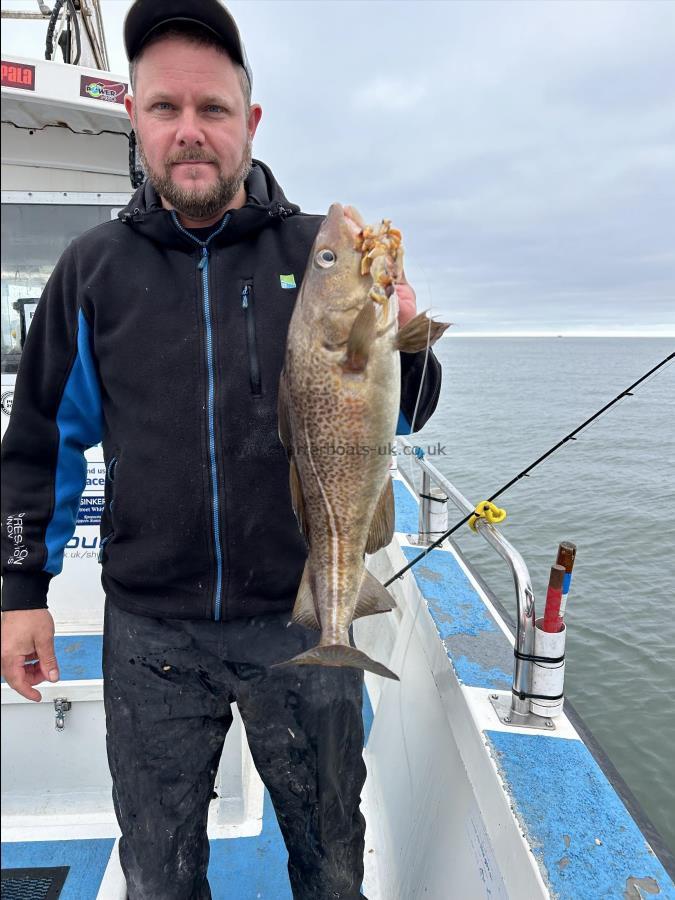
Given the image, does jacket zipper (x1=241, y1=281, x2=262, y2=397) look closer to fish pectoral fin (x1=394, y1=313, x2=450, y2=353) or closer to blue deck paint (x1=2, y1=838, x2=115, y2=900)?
fish pectoral fin (x1=394, y1=313, x2=450, y2=353)

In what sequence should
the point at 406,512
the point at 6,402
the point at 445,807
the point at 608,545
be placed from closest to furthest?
the point at 445,807 → the point at 6,402 → the point at 406,512 → the point at 608,545

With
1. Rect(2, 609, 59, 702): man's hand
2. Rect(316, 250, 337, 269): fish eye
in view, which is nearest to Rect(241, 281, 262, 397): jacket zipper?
Rect(316, 250, 337, 269): fish eye

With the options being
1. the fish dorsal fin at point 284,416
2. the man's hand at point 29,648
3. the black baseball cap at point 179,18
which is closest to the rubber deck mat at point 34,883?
the man's hand at point 29,648

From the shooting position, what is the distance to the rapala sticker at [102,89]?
3.53 metres

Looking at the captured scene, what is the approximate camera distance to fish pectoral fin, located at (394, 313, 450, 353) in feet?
5.22

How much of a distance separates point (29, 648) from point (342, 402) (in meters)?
1.40

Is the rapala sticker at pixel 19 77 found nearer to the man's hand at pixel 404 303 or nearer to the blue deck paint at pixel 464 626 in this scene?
the man's hand at pixel 404 303

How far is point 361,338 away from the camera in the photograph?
1.62 metres

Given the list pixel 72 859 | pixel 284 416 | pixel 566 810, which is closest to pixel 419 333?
pixel 284 416

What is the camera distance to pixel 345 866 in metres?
2.17

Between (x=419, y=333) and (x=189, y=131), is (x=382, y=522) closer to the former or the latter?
(x=419, y=333)

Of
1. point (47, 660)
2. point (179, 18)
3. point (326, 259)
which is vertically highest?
point (179, 18)

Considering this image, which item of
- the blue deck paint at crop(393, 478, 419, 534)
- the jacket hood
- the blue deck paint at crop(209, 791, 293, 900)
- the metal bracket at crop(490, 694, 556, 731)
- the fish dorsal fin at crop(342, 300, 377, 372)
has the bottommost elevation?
the blue deck paint at crop(209, 791, 293, 900)

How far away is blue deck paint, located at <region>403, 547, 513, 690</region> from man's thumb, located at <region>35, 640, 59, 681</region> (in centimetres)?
154
